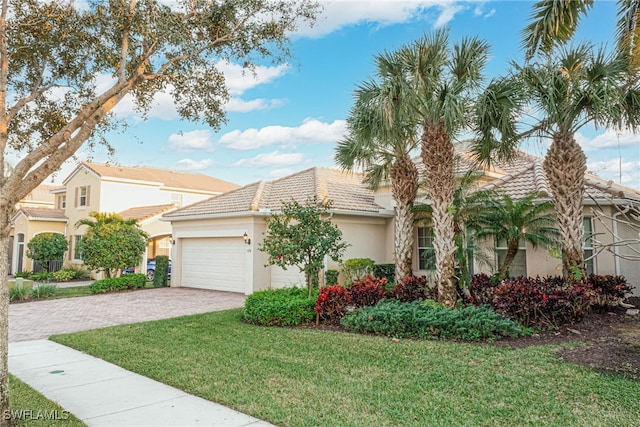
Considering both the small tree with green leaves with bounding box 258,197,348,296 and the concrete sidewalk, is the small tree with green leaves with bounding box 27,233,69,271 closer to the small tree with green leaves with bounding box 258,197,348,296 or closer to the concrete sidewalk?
the concrete sidewalk

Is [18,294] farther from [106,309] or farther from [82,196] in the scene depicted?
[82,196]

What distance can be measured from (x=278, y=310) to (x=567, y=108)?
875 centimetres

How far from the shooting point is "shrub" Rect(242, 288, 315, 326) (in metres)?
10.4

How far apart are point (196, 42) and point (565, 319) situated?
32.0ft

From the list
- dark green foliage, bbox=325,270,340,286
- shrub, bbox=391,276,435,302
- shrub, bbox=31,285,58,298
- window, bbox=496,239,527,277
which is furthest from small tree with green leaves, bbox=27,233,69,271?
window, bbox=496,239,527,277

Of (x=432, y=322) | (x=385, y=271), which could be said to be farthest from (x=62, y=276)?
(x=432, y=322)

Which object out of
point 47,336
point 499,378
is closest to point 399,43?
point 499,378

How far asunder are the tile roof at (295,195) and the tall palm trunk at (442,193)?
638 centimetres

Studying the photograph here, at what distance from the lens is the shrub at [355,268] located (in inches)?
610

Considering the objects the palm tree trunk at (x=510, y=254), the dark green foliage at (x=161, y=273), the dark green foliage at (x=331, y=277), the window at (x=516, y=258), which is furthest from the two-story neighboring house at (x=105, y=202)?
the palm tree trunk at (x=510, y=254)

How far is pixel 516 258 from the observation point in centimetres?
1417

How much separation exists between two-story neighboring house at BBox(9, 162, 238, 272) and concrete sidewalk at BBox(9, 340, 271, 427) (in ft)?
64.0

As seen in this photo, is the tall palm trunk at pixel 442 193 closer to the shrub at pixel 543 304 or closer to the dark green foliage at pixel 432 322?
the dark green foliage at pixel 432 322

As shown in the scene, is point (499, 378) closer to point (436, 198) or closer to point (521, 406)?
point (521, 406)
